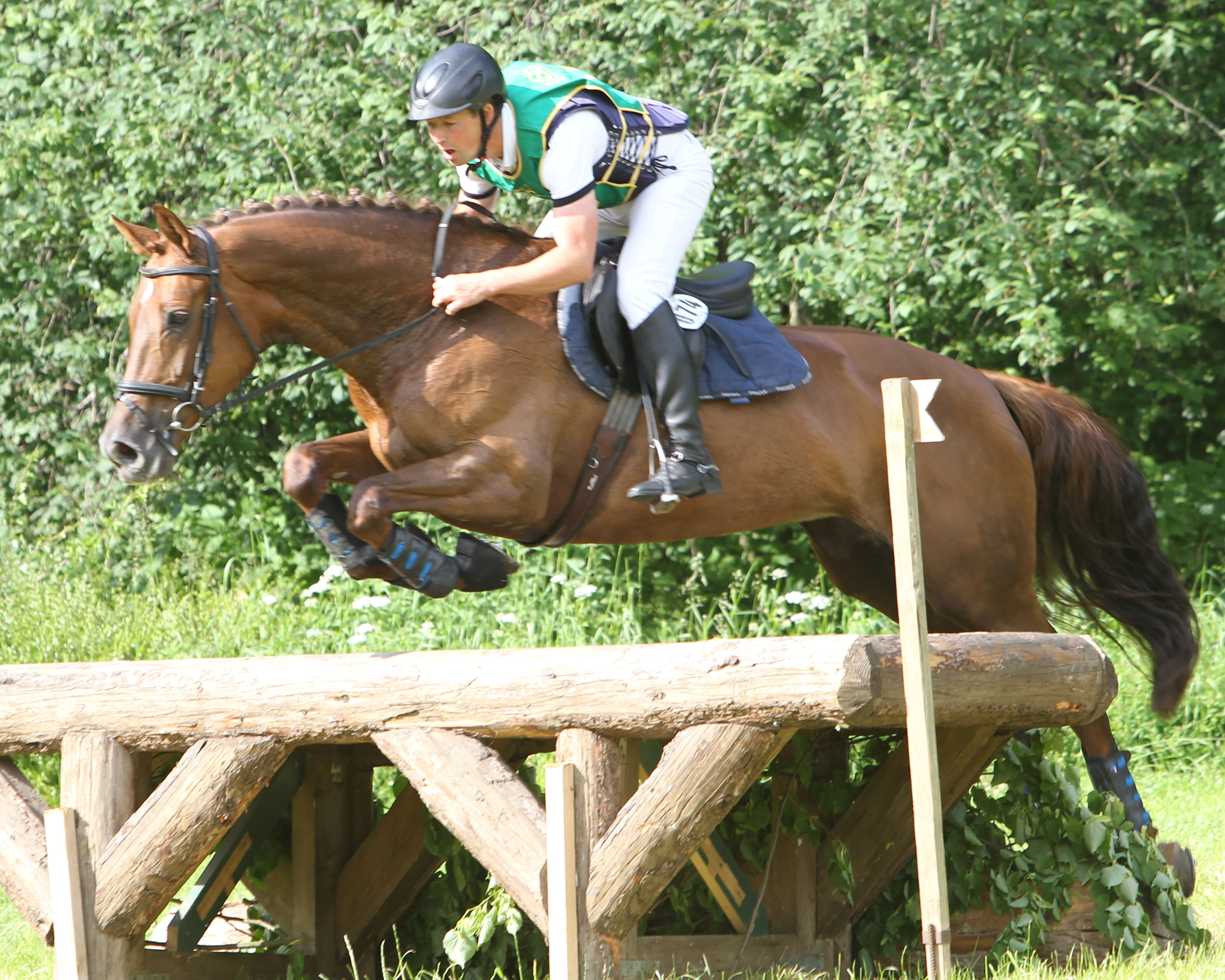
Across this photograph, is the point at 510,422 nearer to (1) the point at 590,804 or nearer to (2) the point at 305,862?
(1) the point at 590,804

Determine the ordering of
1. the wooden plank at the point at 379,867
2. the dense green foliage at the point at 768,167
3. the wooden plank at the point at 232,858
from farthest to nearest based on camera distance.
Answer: the dense green foliage at the point at 768,167 → the wooden plank at the point at 379,867 → the wooden plank at the point at 232,858

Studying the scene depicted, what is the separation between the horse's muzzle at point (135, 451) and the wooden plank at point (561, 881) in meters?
1.30

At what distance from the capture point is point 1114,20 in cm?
791

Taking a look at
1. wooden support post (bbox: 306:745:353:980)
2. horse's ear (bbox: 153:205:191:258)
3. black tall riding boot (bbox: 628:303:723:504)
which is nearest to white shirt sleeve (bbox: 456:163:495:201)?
black tall riding boot (bbox: 628:303:723:504)

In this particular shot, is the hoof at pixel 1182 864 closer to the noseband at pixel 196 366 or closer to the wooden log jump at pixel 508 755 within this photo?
the wooden log jump at pixel 508 755

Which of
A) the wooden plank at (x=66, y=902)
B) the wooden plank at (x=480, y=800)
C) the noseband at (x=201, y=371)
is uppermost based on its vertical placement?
the noseband at (x=201, y=371)

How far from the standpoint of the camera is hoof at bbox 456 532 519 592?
3557 mm

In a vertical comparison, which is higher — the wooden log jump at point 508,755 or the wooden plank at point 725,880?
the wooden log jump at point 508,755

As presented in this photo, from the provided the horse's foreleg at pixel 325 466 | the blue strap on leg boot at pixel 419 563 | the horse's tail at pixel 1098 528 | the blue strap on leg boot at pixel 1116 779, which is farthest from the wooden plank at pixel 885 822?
the horse's foreleg at pixel 325 466

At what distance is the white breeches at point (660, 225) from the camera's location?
356 centimetres

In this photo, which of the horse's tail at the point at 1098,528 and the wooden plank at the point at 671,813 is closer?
the wooden plank at the point at 671,813

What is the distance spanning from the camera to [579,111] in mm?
3455

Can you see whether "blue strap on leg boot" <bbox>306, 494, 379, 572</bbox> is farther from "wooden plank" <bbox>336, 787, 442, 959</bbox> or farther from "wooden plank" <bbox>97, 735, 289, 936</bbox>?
"wooden plank" <bbox>336, 787, 442, 959</bbox>

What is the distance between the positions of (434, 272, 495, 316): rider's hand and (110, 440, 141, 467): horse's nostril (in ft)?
2.79
